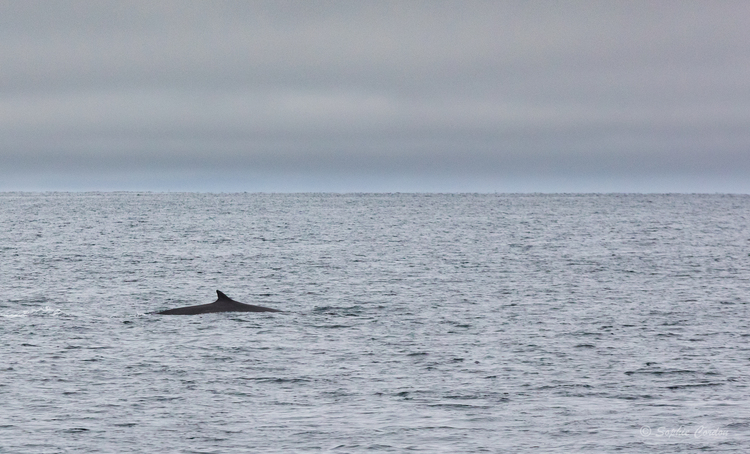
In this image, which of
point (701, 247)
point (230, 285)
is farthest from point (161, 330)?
point (701, 247)

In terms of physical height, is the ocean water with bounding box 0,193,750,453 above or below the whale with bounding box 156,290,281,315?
below

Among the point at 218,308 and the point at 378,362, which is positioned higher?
the point at 218,308

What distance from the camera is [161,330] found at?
27406 mm

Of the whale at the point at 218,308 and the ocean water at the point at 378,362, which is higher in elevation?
the whale at the point at 218,308

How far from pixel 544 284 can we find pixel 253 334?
64.9 ft

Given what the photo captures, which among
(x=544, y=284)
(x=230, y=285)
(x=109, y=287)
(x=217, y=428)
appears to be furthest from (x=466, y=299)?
(x=217, y=428)

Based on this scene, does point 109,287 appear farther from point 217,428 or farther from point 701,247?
point 701,247

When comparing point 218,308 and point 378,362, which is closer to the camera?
point 378,362

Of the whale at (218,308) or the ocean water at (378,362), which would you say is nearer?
the ocean water at (378,362)

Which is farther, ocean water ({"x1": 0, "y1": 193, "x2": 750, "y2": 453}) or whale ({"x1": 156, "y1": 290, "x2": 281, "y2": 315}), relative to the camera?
whale ({"x1": 156, "y1": 290, "x2": 281, "y2": 315})

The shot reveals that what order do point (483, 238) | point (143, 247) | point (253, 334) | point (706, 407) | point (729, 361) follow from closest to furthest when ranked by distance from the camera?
point (706, 407), point (729, 361), point (253, 334), point (143, 247), point (483, 238)

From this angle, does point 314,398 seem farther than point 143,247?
No

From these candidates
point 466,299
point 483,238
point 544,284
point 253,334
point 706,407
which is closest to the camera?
point 706,407

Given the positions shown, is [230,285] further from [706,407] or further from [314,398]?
[706,407]
